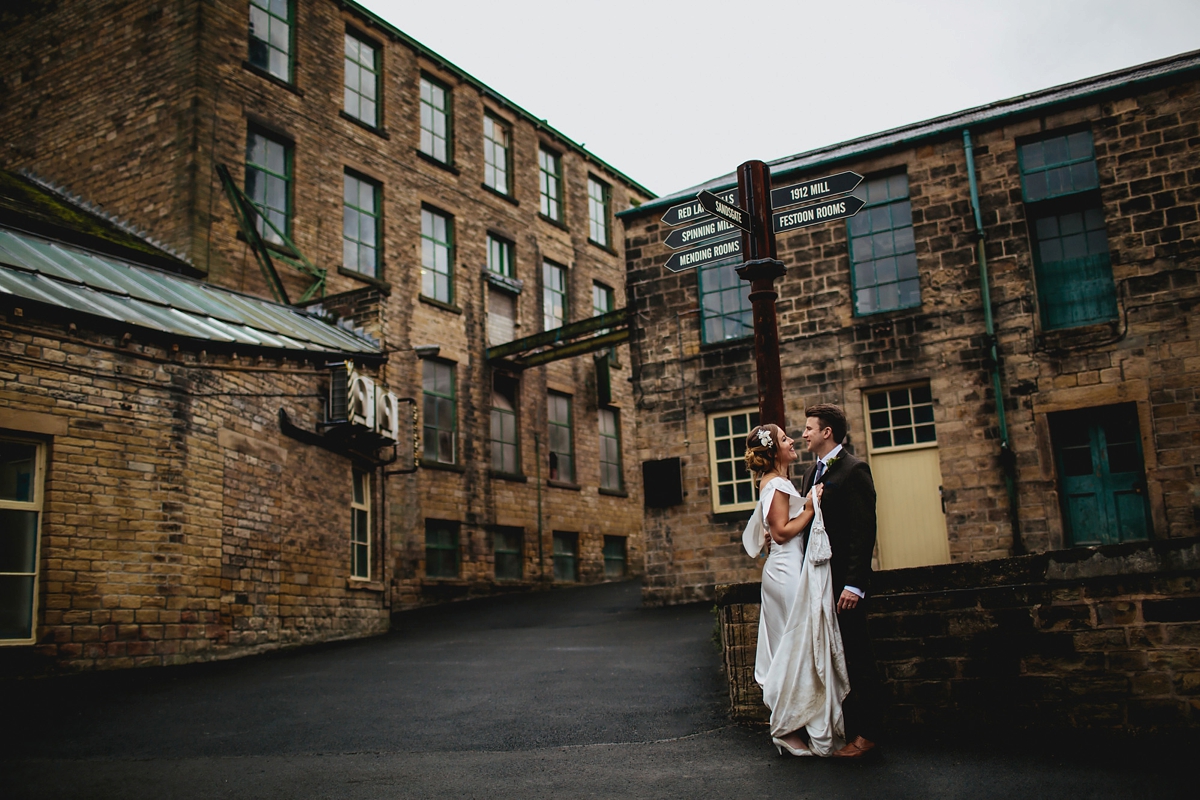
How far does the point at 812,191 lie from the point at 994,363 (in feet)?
27.9

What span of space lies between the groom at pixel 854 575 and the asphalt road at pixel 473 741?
245mm

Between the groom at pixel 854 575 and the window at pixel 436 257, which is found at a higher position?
the window at pixel 436 257

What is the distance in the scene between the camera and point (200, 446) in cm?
1285

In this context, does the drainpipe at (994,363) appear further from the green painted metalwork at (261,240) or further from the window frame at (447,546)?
the window frame at (447,546)

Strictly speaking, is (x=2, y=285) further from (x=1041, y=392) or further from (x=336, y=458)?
(x=1041, y=392)

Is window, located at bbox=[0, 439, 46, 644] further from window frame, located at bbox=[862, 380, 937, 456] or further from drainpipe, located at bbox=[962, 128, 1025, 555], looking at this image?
drainpipe, located at bbox=[962, 128, 1025, 555]

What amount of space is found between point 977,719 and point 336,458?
11927 mm

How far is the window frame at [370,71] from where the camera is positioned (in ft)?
73.7

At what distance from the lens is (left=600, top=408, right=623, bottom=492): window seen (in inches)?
1089

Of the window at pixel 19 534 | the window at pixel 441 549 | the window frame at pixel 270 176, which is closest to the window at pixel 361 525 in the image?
the window at pixel 441 549

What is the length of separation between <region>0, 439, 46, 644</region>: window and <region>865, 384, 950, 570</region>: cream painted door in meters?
11.2

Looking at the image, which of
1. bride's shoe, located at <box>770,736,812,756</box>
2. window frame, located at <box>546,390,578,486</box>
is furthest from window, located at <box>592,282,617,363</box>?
bride's shoe, located at <box>770,736,812,756</box>

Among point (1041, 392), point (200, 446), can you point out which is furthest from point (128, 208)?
point (1041, 392)

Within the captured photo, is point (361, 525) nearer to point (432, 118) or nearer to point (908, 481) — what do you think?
point (908, 481)
